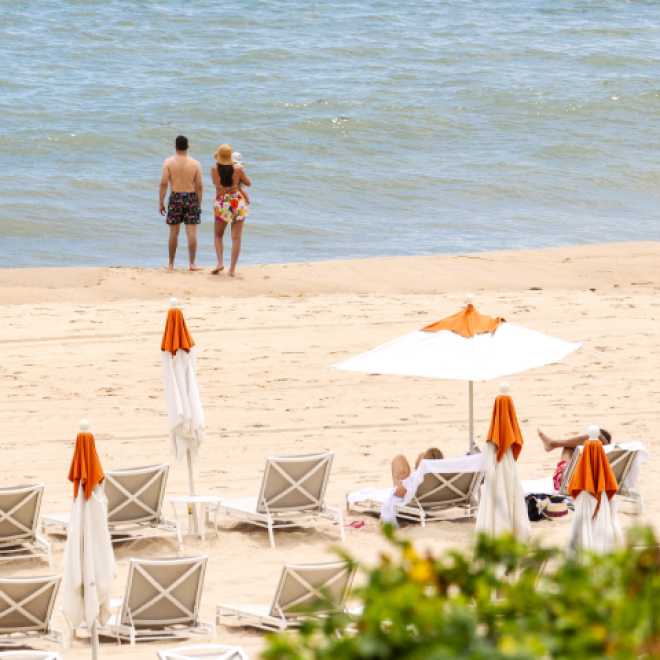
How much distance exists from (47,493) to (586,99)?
86.8ft

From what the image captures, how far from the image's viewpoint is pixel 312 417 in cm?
1060

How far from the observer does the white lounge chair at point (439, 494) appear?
26.2 ft

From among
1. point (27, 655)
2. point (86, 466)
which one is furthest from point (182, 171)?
point (27, 655)

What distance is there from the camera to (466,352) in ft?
25.8

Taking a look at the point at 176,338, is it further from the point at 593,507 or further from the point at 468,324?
the point at 593,507

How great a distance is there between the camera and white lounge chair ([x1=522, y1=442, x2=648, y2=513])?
8180mm

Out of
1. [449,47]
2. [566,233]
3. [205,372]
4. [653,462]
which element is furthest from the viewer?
[449,47]

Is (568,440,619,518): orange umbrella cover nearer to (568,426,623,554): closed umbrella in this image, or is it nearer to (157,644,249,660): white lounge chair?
(568,426,623,554): closed umbrella

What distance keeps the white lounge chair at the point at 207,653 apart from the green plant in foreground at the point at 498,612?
12.0ft

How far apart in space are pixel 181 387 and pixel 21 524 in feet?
4.75

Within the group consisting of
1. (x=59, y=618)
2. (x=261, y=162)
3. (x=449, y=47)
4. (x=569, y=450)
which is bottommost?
(x=59, y=618)

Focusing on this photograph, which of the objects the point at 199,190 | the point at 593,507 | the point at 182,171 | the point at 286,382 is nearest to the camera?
the point at 593,507

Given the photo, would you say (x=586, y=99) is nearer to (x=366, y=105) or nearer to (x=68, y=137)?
(x=366, y=105)

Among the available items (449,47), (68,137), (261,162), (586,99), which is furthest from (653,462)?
(449,47)
